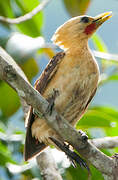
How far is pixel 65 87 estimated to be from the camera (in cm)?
318

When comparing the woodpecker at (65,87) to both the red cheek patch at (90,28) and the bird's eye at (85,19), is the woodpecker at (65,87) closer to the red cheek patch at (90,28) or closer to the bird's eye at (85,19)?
the red cheek patch at (90,28)

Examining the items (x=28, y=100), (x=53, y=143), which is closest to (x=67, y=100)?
(x=53, y=143)

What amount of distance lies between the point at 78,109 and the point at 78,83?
0.27 meters

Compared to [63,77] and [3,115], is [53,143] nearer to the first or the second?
[63,77]

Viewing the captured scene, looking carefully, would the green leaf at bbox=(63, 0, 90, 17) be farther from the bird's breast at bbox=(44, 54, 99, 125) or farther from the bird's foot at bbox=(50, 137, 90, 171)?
the bird's foot at bbox=(50, 137, 90, 171)

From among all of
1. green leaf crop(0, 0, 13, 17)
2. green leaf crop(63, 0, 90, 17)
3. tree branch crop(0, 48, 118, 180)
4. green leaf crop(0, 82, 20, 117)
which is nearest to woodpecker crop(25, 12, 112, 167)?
tree branch crop(0, 48, 118, 180)

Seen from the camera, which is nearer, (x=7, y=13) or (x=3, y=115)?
(x=3, y=115)

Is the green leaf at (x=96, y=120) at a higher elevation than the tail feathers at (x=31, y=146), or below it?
higher

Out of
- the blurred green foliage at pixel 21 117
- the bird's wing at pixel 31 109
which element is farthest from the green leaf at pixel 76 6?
the bird's wing at pixel 31 109

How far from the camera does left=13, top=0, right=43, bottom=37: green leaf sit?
4.83 m

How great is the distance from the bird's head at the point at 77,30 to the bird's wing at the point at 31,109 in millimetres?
325

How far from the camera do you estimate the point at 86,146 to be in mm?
2734

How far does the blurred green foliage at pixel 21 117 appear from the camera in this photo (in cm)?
364

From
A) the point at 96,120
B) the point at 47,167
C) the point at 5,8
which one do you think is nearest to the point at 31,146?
the point at 47,167
